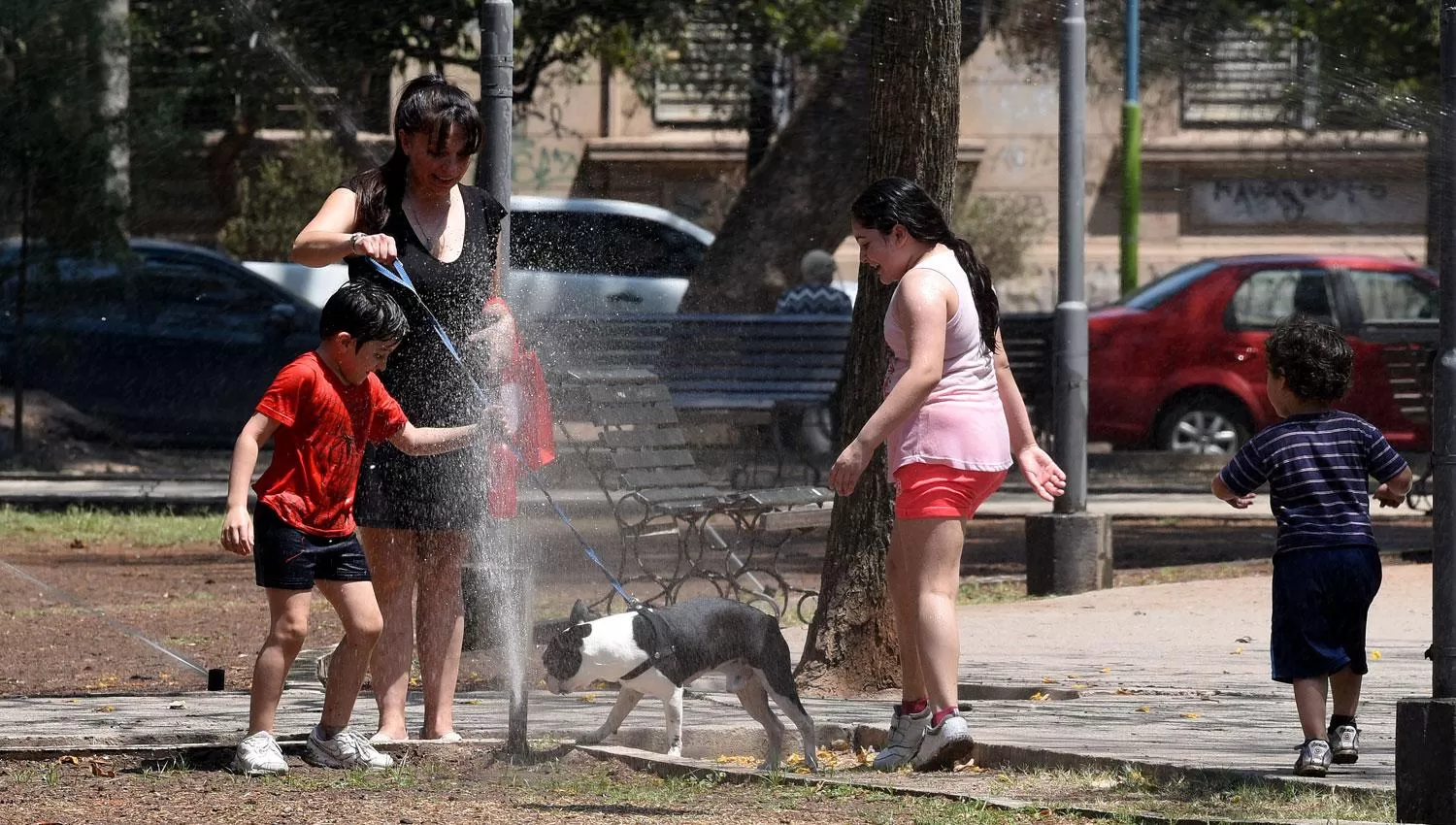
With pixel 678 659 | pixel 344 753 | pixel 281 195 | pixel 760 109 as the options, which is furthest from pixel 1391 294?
pixel 281 195

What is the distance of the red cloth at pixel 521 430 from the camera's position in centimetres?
539

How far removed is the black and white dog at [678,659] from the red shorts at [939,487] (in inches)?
18.4

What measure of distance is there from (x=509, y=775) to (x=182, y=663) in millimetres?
2657

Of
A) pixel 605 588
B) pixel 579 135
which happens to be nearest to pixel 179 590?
pixel 605 588

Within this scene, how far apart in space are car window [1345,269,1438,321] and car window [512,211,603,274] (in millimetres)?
6262

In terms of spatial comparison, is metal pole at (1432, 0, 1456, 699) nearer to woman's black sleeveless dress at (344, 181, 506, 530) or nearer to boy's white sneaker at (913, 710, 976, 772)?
boy's white sneaker at (913, 710, 976, 772)

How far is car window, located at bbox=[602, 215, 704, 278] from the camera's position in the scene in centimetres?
1902

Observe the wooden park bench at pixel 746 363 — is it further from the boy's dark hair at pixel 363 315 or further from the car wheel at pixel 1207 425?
the boy's dark hair at pixel 363 315

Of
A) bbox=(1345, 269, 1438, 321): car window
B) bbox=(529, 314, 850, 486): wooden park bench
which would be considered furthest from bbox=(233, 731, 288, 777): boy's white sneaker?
bbox=(1345, 269, 1438, 321): car window

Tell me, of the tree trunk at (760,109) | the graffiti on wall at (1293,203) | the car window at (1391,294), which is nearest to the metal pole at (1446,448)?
the car window at (1391,294)

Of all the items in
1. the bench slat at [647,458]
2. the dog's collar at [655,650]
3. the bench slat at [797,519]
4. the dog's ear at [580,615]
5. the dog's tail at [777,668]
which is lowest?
the bench slat at [797,519]

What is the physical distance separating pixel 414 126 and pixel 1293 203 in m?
24.5

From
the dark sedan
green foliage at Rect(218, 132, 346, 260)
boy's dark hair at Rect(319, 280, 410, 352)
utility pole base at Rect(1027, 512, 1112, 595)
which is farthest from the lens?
green foliage at Rect(218, 132, 346, 260)

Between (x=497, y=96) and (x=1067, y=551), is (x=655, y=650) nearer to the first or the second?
(x=497, y=96)
